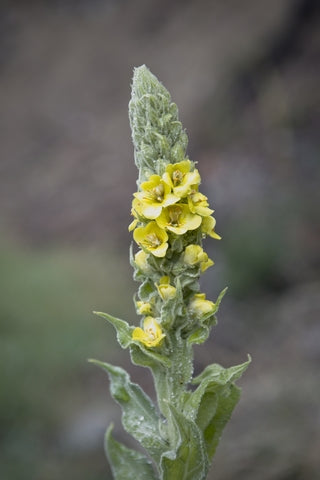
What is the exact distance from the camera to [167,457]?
8.63 ft

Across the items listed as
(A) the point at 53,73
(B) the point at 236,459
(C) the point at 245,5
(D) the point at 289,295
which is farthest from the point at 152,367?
(A) the point at 53,73

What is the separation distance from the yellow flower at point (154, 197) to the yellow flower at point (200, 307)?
1.40 ft

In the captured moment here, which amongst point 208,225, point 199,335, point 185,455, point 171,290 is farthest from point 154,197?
point 185,455

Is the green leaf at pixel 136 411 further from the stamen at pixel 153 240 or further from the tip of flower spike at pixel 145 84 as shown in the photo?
the tip of flower spike at pixel 145 84

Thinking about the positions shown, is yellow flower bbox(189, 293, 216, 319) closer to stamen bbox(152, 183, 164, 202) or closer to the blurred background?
stamen bbox(152, 183, 164, 202)

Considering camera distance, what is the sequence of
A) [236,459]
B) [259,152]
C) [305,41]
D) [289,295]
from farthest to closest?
[305,41]
[259,152]
[289,295]
[236,459]

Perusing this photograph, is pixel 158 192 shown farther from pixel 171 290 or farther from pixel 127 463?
pixel 127 463

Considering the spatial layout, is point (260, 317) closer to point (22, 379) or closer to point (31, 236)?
point (22, 379)

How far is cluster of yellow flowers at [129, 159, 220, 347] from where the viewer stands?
2.46 m

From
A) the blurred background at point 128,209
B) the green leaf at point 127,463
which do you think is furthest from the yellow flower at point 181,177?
the blurred background at point 128,209

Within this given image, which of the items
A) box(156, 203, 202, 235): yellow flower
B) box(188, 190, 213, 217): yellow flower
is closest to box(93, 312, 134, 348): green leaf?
box(156, 203, 202, 235): yellow flower

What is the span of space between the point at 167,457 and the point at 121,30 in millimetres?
21562

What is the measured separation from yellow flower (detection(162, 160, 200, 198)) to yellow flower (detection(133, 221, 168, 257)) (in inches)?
6.7

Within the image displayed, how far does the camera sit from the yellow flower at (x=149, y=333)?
254 centimetres
